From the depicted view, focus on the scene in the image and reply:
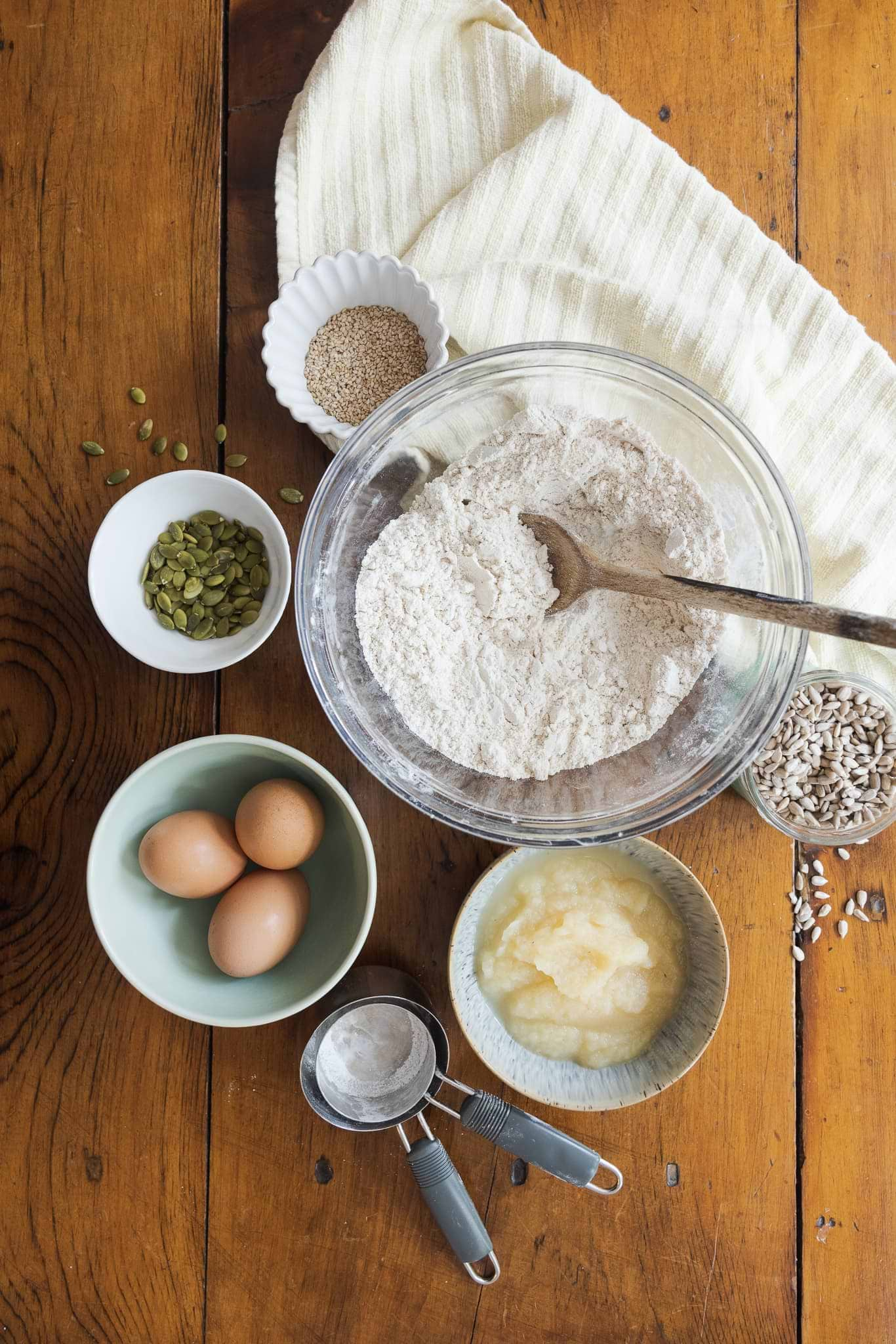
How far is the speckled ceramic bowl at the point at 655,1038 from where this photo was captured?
1115mm

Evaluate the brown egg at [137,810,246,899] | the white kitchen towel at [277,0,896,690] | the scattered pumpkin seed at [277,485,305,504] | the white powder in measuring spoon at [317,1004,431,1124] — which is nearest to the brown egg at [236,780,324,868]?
the brown egg at [137,810,246,899]

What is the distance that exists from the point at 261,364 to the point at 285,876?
2.23 ft

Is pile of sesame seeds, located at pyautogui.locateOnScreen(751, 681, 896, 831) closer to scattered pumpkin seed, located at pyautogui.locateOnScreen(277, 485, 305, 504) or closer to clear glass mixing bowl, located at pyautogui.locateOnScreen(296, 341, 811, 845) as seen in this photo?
clear glass mixing bowl, located at pyautogui.locateOnScreen(296, 341, 811, 845)

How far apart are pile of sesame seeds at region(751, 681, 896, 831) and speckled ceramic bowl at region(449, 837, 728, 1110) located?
16 cm

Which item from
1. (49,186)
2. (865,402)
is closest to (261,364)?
(49,186)

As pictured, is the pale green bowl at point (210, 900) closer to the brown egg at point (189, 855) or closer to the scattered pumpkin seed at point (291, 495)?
the brown egg at point (189, 855)

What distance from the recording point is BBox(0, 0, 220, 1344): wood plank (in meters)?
1.22

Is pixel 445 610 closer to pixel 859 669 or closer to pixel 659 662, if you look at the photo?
pixel 659 662

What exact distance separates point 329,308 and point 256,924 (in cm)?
78

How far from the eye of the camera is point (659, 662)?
3.31 ft

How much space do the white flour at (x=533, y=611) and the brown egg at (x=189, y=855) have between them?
0.95 feet

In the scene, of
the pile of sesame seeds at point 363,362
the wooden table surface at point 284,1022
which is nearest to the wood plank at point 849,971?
the wooden table surface at point 284,1022

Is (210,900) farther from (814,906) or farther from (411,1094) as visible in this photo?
(814,906)

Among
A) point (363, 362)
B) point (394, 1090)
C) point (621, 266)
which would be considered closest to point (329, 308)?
point (363, 362)
